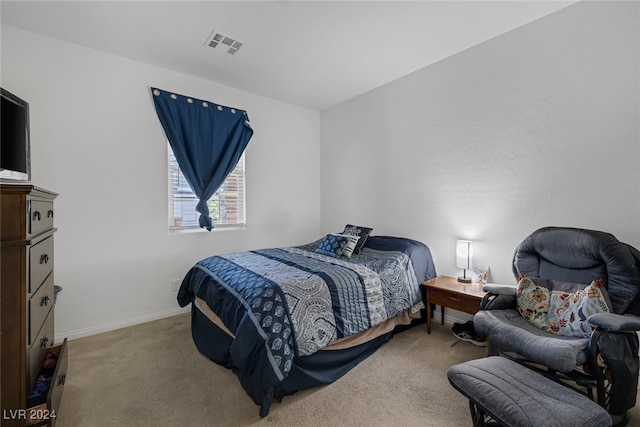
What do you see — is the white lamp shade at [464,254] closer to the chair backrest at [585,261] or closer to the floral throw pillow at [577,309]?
the chair backrest at [585,261]

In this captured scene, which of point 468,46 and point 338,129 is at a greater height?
point 468,46

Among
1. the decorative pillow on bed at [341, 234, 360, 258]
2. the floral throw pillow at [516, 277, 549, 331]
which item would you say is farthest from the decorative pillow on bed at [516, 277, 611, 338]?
the decorative pillow on bed at [341, 234, 360, 258]

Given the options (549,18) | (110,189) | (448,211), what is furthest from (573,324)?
(110,189)

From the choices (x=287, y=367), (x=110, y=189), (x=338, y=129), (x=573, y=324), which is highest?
(x=338, y=129)

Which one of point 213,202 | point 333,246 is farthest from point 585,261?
point 213,202

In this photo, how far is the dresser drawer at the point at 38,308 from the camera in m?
1.32

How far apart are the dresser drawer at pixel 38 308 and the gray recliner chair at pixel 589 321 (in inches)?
99.0

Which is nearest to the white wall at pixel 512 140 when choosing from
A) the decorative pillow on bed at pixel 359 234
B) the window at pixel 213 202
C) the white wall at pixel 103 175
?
the decorative pillow on bed at pixel 359 234

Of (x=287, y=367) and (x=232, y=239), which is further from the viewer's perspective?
(x=232, y=239)

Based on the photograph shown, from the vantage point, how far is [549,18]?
2.27 metres

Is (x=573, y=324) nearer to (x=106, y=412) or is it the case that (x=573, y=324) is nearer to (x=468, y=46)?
(x=468, y=46)

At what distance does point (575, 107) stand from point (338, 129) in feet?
8.91

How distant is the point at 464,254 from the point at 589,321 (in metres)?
1.19

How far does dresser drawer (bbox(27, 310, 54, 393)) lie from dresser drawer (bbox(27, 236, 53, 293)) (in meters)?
0.28
